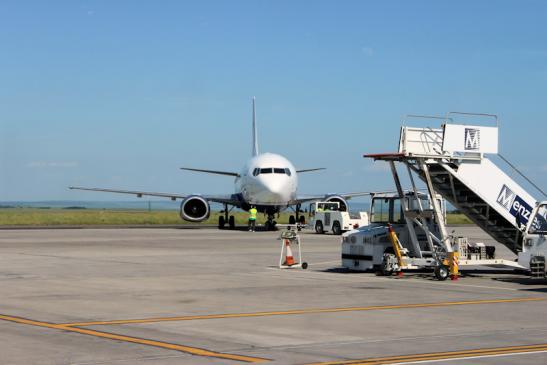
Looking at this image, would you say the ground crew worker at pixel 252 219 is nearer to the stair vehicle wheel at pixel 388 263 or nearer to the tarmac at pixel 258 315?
the tarmac at pixel 258 315

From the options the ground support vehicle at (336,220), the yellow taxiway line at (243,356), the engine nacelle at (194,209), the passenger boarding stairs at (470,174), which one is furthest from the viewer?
the engine nacelle at (194,209)

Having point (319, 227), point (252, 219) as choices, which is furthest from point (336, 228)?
point (252, 219)

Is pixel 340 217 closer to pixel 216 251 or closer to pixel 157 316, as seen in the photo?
pixel 216 251

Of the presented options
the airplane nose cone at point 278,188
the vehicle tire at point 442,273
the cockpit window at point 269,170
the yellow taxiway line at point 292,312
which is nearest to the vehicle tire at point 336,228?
the airplane nose cone at point 278,188

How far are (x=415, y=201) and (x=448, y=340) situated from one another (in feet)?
39.3

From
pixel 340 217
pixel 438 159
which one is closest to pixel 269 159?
pixel 340 217

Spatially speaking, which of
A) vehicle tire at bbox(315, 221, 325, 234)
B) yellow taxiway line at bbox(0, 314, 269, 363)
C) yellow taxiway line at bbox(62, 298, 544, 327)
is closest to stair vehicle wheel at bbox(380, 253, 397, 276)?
yellow taxiway line at bbox(62, 298, 544, 327)

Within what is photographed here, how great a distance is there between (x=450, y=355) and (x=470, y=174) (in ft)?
42.7

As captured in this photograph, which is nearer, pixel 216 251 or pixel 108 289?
pixel 108 289

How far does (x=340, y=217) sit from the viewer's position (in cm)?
5603

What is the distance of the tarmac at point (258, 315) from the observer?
11.8m

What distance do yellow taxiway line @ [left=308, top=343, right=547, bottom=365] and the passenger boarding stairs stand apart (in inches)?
452

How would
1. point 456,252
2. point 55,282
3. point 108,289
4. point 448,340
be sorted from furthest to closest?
point 456,252 → point 55,282 → point 108,289 → point 448,340

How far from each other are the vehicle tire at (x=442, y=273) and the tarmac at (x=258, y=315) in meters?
0.31
